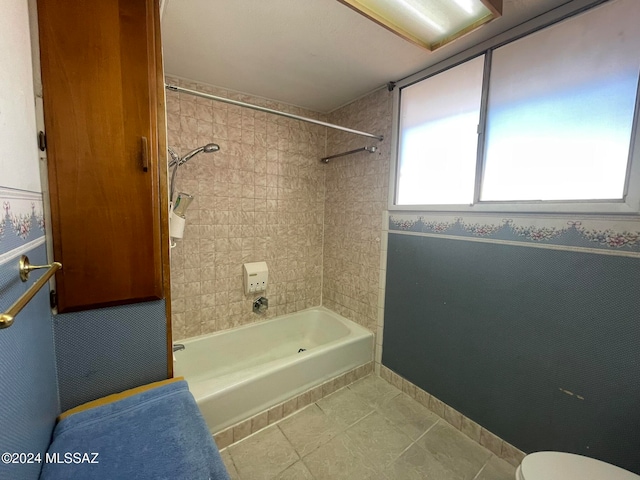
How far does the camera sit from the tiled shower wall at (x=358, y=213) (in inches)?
82.0

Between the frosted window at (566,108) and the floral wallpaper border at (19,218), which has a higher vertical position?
the frosted window at (566,108)

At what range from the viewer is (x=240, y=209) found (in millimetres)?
2205

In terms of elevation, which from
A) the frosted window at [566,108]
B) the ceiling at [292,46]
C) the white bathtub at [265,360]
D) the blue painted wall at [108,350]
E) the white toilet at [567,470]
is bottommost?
the white bathtub at [265,360]

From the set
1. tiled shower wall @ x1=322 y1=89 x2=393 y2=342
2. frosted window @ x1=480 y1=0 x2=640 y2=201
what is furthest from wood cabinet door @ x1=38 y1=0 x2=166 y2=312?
frosted window @ x1=480 y1=0 x2=640 y2=201

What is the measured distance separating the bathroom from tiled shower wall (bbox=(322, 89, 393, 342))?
0.02 meters

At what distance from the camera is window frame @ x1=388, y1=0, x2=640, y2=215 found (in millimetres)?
1034

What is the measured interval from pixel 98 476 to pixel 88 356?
447 mm

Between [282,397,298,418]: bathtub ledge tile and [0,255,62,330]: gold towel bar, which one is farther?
[282,397,298,418]: bathtub ledge tile

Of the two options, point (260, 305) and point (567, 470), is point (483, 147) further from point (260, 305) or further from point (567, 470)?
point (260, 305)

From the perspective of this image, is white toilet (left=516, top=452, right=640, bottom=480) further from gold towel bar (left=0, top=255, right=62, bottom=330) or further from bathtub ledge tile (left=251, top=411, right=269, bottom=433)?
gold towel bar (left=0, top=255, right=62, bottom=330)

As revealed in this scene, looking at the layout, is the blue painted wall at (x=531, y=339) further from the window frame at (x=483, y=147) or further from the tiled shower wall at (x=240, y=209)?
the tiled shower wall at (x=240, y=209)

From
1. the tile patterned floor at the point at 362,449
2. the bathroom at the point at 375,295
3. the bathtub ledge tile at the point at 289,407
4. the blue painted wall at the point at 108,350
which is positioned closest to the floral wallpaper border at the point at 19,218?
the bathroom at the point at 375,295

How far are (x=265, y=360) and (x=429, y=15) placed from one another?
2.67 m

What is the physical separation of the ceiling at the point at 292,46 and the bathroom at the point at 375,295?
0.07 metres
